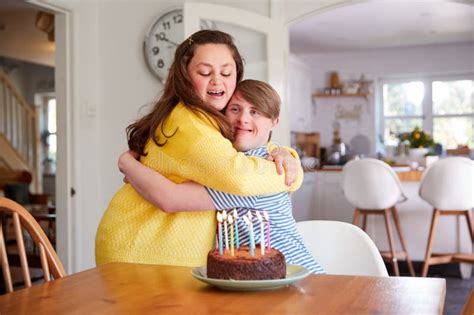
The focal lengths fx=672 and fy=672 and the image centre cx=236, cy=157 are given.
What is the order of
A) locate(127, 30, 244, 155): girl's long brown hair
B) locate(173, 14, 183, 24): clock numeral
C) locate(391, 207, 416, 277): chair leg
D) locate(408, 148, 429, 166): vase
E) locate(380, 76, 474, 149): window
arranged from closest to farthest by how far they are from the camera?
locate(127, 30, 244, 155): girl's long brown hair → locate(173, 14, 183, 24): clock numeral → locate(391, 207, 416, 277): chair leg → locate(408, 148, 429, 166): vase → locate(380, 76, 474, 149): window

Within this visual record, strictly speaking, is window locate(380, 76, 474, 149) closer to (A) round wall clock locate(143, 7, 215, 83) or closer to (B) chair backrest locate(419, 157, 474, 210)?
(B) chair backrest locate(419, 157, 474, 210)

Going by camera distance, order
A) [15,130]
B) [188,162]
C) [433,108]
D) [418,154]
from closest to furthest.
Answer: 1. [188,162]
2. [418,154]
3. [433,108]
4. [15,130]

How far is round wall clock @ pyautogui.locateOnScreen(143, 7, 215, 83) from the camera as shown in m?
4.63

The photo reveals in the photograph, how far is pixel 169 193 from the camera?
61.7 inches

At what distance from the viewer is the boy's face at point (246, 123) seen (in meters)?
1.74

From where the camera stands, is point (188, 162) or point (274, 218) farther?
point (274, 218)

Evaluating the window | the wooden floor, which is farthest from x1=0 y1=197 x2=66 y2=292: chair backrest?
the window

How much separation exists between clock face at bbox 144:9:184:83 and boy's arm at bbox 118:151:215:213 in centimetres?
308

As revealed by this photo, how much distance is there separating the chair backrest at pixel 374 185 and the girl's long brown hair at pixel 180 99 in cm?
373

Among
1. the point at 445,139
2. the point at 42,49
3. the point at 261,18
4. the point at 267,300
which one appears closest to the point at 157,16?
the point at 261,18

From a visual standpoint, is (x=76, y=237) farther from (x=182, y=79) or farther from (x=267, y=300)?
(x=267, y=300)

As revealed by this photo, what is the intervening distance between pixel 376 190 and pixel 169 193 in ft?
13.2

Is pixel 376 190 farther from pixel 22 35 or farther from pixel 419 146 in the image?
pixel 22 35

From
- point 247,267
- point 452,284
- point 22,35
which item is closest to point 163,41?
point 452,284
